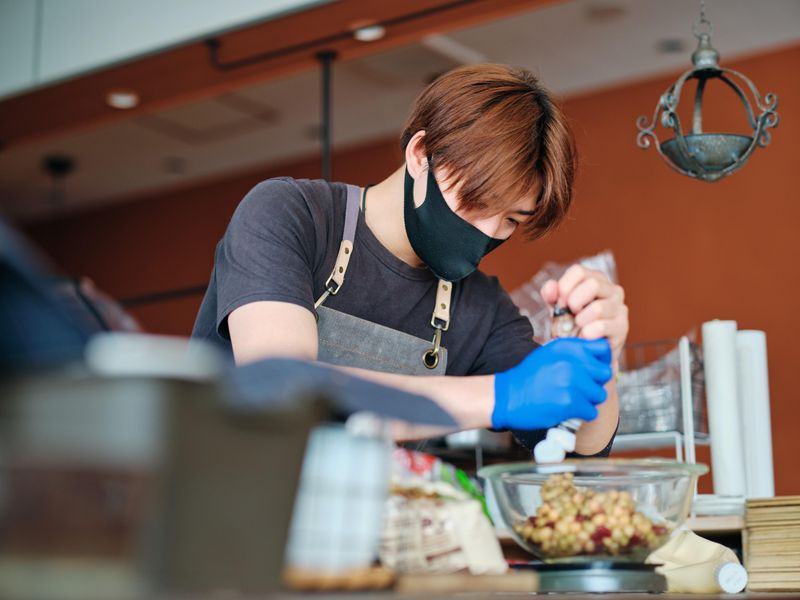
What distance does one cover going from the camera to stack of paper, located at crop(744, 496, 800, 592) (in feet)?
5.36

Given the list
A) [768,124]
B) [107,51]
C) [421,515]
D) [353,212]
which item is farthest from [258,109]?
[421,515]

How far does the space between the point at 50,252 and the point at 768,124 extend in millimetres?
5369

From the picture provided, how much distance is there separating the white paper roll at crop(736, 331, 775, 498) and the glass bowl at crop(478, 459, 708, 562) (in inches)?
48.1

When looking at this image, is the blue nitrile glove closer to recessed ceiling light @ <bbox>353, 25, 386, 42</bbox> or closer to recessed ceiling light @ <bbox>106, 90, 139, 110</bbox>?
recessed ceiling light @ <bbox>353, 25, 386, 42</bbox>

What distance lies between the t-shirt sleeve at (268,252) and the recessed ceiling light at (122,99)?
2772 millimetres

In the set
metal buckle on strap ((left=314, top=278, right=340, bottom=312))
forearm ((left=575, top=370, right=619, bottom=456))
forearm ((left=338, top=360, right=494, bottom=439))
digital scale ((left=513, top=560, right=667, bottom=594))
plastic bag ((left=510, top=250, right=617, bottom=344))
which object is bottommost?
digital scale ((left=513, top=560, right=667, bottom=594))

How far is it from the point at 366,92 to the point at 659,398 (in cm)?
285

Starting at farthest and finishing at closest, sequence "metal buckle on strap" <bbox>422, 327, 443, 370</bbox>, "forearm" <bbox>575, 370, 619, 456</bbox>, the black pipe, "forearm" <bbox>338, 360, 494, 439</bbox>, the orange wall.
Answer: the orange wall < the black pipe < "metal buckle on strap" <bbox>422, 327, 443, 370</bbox> < "forearm" <bbox>575, 370, 619, 456</bbox> < "forearm" <bbox>338, 360, 494, 439</bbox>

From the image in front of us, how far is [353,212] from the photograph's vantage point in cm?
158

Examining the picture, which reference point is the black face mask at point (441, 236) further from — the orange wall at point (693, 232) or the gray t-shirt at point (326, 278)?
the orange wall at point (693, 232)

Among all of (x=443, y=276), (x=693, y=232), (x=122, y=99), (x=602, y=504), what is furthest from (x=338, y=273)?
(x=693, y=232)

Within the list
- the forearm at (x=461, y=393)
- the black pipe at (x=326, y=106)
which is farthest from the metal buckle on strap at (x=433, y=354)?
the black pipe at (x=326, y=106)

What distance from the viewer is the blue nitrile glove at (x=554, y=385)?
1137 mm

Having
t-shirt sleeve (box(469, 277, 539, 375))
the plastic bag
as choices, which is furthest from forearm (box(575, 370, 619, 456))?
the plastic bag
